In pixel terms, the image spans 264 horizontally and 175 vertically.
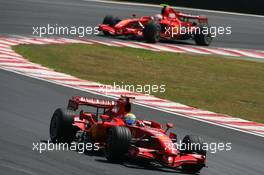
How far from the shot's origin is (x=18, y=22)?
34.3 m

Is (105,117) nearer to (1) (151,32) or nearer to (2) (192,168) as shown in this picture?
(2) (192,168)

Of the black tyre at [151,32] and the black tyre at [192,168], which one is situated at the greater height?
the black tyre at [192,168]

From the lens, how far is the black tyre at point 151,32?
32219 millimetres

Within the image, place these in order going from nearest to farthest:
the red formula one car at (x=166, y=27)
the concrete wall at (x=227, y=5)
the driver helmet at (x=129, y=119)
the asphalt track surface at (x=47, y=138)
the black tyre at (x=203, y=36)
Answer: the asphalt track surface at (x=47, y=138) < the driver helmet at (x=129, y=119) < the red formula one car at (x=166, y=27) < the black tyre at (x=203, y=36) < the concrete wall at (x=227, y=5)

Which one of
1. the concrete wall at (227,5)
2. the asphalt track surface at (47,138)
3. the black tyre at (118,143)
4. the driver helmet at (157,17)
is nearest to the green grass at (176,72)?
the asphalt track surface at (47,138)

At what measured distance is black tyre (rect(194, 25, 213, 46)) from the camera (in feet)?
110

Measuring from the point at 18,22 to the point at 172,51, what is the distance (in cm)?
676

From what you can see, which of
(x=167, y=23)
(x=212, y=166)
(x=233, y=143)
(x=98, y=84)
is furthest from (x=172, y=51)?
(x=212, y=166)

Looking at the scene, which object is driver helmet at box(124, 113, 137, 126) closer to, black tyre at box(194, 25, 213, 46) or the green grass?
the green grass

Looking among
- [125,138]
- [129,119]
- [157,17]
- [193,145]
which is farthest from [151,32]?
[125,138]

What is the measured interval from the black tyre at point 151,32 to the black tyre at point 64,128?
17.4 meters

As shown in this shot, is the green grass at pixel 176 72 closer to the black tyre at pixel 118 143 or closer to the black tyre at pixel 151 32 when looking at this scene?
the black tyre at pixel 151 32

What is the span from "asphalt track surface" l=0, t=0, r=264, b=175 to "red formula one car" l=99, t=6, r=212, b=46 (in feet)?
36.4

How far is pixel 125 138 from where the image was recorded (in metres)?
13.6
